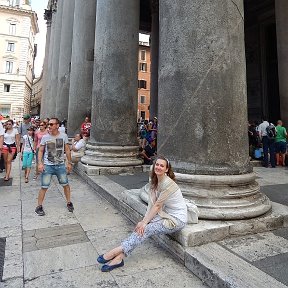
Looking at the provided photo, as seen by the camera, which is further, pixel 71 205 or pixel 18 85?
pixel 18 85

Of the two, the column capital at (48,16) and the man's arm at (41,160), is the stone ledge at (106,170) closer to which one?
the man's arm at (41,160)

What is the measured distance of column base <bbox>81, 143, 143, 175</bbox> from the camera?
295 inches

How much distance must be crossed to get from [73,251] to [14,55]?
66.5 meters

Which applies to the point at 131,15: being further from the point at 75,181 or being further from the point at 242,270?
the point at 242,270

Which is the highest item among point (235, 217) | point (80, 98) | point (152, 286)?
point (80, 98)

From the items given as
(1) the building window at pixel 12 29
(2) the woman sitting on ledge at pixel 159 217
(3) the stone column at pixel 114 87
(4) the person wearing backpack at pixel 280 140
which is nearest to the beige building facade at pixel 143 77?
(1) the building window at pixel 12 29

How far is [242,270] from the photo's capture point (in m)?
2.54

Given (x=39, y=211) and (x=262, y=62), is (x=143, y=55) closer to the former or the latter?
(x=262, y=62)

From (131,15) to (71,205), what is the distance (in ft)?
18.9

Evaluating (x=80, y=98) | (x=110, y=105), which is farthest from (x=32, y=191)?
(x=80, y=98)

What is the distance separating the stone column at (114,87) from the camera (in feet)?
25.4

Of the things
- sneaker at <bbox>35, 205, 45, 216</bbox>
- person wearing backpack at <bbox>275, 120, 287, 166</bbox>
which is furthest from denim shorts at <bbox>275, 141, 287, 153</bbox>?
sneaker at <bbox>35, 205, 45, 216</bbox>

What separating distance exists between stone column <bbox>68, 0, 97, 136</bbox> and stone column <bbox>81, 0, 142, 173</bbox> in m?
2.54

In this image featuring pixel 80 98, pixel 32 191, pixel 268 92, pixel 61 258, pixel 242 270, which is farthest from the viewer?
pixel 268 92
